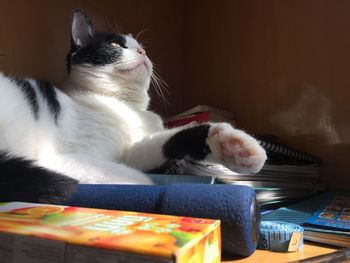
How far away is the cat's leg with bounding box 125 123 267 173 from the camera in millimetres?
620

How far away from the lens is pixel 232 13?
1.39m

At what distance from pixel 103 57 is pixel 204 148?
49 cm

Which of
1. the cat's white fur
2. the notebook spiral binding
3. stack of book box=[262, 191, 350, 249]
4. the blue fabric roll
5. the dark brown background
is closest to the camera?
the blue fabric roll

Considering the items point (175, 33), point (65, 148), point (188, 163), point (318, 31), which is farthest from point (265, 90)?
point (65, 148)

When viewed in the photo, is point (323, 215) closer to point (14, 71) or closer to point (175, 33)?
point (14, 71)

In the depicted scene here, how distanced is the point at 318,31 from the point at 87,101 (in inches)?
31.2

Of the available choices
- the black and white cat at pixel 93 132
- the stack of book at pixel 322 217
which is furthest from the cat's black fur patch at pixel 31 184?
the stack of book at pixel 322 217

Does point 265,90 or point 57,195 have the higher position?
point 265,90

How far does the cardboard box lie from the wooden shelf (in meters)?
0.12

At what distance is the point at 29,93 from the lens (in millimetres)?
812

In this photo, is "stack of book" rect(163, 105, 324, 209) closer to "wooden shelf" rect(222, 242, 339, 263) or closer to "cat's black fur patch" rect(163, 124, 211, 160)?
"cat's black fur patch" rect(163, 124, 211, 160)

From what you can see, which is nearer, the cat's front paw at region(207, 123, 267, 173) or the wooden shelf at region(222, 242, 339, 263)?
the wooden shelf at region(222, 242, 339, 263)

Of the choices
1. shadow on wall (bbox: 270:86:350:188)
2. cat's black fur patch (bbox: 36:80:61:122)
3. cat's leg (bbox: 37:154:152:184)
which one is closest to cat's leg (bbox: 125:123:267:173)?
cat's leg (bbox: 37:154:152:184)

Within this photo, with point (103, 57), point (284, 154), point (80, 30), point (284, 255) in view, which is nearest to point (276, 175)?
point (284, 154)
